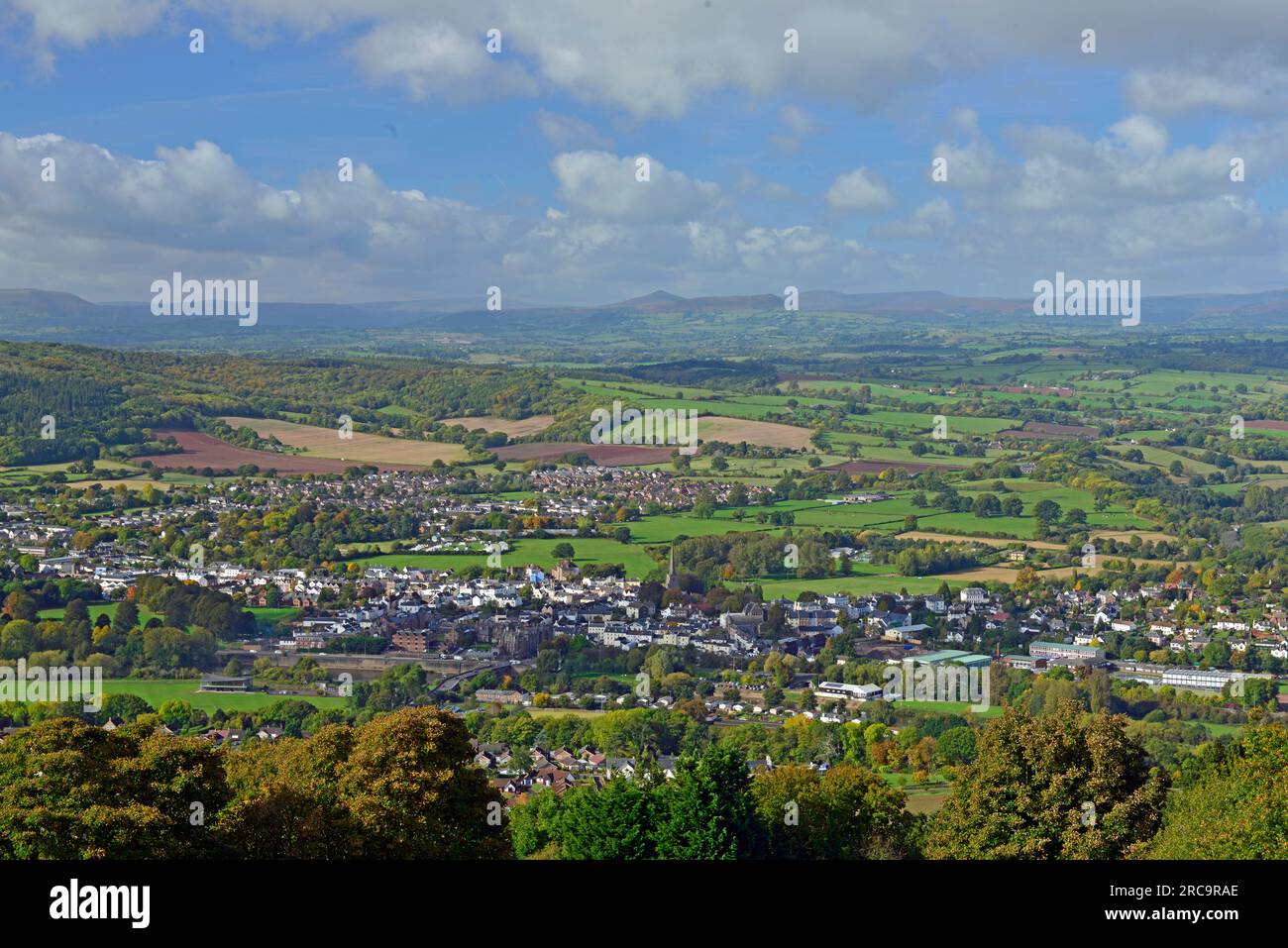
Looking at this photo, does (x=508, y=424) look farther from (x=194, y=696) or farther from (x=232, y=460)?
(x=194, y=696)

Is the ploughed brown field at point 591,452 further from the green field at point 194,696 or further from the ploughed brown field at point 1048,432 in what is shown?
the green field at point 194,696

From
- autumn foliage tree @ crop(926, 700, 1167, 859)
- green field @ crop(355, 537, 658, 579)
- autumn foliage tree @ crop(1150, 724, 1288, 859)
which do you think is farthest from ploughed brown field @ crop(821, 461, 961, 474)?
autumn foliage tree @ crop(926, 700, 1167, 859)

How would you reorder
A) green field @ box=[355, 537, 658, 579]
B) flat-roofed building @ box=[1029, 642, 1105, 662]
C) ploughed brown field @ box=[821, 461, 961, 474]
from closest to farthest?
flat-roofed building @ box=[1029, 642, 1105, 662]
green field @ box=[355, 537, 658, 579]
ploughed brown field @ box=[821, 461, 961, 474]

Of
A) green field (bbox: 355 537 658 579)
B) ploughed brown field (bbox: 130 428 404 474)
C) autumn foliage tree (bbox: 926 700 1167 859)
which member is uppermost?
ploughed brown field (bbox: 130 428 404 474)

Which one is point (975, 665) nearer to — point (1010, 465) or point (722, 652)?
point (722, 652)

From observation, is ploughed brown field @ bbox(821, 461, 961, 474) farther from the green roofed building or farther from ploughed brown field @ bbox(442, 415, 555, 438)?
the green roofed building
